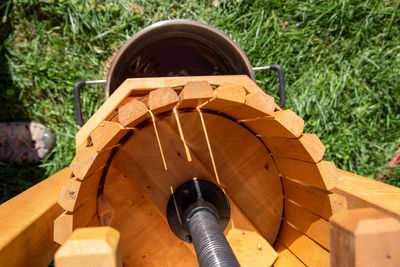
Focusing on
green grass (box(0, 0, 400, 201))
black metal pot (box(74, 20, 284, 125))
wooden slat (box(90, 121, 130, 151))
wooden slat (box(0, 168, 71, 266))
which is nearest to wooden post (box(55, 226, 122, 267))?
wooden slat (box(90, 121, 130, 151))

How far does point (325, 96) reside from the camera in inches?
A: 49.0

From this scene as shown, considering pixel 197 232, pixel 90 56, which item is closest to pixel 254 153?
pixel 197 232

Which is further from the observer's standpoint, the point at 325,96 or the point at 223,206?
the point at 325,96

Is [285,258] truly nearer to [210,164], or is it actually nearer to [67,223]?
[210,164]

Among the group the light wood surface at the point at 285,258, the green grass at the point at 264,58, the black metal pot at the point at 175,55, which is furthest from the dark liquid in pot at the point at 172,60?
the light wood surface at the point at 285,258

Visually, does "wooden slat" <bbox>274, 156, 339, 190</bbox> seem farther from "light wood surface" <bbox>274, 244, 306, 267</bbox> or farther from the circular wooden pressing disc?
"light wood surface" <bbox>274, 244, 306, 267</bbox>

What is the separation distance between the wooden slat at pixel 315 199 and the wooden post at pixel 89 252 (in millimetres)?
355

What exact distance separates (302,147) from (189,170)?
258mm

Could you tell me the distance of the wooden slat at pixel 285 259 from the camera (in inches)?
21.7

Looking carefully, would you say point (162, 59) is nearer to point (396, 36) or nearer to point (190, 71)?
point (190, 71)

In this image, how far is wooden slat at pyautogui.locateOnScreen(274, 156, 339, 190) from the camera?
15.9 inches

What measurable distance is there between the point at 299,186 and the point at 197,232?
0.23 meters

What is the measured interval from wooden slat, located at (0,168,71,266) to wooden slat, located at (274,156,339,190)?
0.49 meters

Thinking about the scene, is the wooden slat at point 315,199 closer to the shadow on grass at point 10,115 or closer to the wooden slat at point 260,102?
the wooden slat at point 260,102
